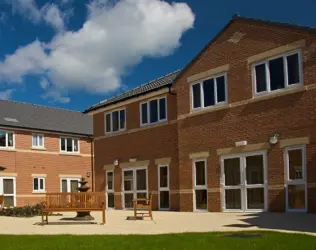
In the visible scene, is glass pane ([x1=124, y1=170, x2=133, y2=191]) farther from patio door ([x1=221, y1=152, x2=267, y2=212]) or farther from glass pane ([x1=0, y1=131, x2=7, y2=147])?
glass pane ([x1=0, y1=131, x2=7, y2=147])

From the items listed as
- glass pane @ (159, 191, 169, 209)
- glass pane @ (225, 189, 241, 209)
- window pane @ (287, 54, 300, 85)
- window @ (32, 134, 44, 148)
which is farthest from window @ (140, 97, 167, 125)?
window @ (32, 134, 44, 148)

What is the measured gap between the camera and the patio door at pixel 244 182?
18.3m

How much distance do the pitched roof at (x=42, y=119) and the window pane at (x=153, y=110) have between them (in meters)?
12.1

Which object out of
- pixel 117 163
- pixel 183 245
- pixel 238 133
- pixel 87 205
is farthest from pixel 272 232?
pixel 117 163

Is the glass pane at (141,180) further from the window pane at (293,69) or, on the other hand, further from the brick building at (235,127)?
the window pane at (293,69)

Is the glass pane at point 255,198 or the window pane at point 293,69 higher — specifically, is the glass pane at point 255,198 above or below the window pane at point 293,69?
below

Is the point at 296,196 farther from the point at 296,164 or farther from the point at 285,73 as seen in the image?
the point at 285,73

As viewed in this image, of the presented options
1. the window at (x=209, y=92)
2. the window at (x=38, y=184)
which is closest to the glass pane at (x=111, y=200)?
the window at (x=209, y=92)

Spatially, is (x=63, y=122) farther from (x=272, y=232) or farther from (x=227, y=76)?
(x=272, y=232)

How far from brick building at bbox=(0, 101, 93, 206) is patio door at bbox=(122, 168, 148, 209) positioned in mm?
8306

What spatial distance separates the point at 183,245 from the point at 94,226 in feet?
18.4

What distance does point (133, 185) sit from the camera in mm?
25172

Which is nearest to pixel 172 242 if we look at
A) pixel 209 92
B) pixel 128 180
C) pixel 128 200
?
pixel 209 92

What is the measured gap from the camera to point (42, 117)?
1431 inches
